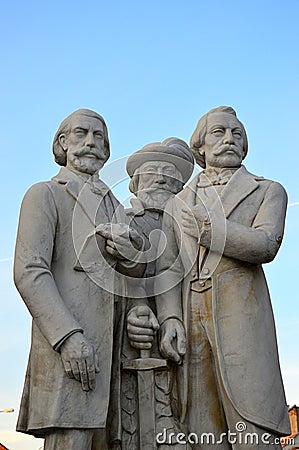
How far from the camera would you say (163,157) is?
734cm

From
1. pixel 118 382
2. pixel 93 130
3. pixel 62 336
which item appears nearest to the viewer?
pixel 62 336

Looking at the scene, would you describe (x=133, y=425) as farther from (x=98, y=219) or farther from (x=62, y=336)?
(x=98, y=219)

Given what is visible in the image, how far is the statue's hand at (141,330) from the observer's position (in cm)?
625

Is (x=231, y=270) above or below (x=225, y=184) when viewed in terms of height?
below

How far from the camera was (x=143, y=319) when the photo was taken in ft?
20.7

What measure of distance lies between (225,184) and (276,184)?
42cm

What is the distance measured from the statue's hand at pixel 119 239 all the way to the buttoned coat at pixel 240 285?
1.54 ft

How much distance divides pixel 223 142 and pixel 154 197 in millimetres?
860

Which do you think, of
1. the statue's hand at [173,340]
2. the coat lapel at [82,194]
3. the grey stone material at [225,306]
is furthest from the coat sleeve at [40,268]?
the grey stone material at [225,306]

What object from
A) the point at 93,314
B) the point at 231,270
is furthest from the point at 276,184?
the point at 93,314

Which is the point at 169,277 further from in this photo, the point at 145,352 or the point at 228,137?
the point at 228,137

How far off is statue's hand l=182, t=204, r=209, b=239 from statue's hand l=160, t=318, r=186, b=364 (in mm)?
722

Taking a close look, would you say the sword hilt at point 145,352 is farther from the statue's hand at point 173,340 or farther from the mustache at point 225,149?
the mustache at point 225,149

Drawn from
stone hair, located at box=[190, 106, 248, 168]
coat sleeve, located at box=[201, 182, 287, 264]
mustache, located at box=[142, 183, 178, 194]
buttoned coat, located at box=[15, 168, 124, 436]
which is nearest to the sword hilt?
buttoned coat, located at box=[15, 168, 124, 436]
